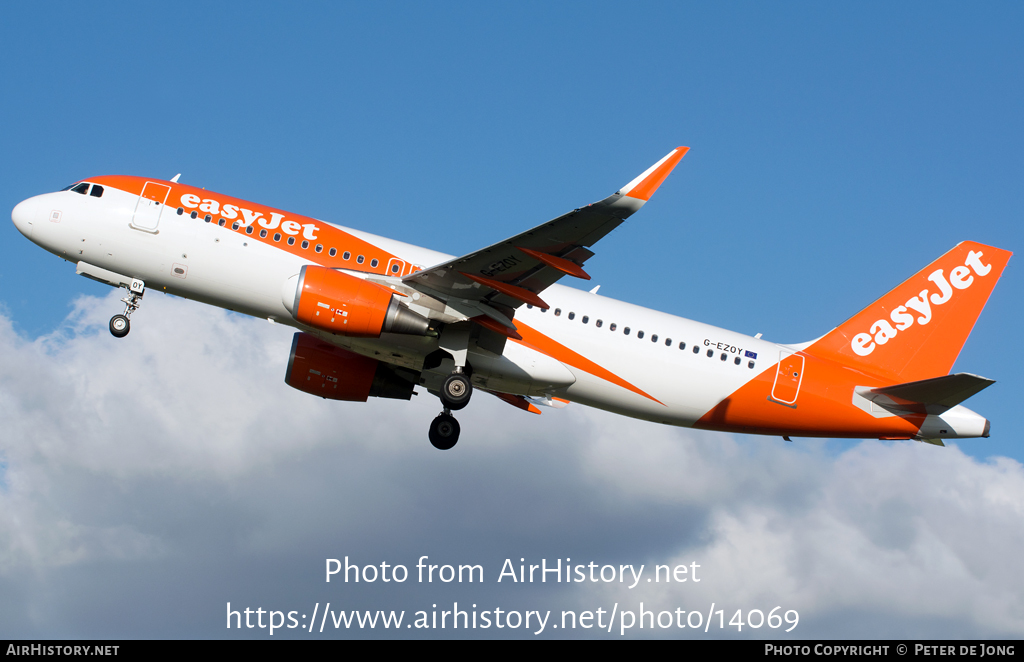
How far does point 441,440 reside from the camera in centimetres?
2705

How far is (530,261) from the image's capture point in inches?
871

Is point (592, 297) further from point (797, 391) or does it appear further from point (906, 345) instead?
point (906, 345)

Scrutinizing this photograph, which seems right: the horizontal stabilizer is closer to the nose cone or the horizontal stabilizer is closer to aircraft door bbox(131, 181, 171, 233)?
aircraft door bbox(131, 181, 171, 233)

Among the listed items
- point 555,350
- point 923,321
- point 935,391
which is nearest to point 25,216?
point 555,350

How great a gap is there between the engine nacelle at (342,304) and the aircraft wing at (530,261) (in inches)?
43.5

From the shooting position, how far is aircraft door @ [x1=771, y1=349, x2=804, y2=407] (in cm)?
2658

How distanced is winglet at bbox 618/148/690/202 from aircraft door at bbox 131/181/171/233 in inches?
521

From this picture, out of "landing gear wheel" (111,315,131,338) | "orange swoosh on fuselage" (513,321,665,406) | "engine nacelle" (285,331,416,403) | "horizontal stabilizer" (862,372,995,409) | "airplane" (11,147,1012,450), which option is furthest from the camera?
"engine nacelle" (285,331,416,403)

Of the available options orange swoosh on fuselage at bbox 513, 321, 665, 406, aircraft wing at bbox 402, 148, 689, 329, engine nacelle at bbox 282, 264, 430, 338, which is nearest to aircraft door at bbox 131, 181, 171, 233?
engine nacelle at bbox 282, 264, 430, 338

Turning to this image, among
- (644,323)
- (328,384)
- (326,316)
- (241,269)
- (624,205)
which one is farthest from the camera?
(328,384)

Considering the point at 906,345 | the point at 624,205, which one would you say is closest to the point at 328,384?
the point at 624,205

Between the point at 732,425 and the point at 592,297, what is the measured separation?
18.9ft

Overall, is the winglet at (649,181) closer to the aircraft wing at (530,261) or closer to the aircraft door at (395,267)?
the aircraft wing at (530,261)

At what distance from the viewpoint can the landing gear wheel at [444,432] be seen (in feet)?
88.4
